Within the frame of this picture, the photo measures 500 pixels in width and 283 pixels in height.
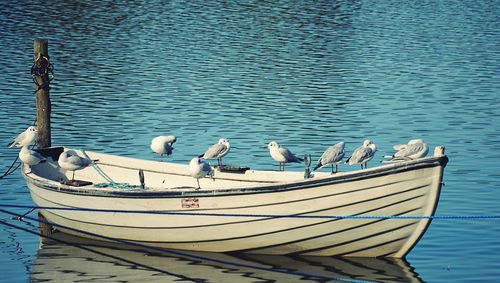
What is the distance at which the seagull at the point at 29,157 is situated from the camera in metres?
25.9

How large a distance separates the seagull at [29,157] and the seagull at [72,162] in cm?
65

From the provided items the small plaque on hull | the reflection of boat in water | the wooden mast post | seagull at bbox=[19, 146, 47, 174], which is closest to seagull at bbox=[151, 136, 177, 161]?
the wooden mast post

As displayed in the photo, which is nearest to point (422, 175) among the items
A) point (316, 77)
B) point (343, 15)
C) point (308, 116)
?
point (308, 116)

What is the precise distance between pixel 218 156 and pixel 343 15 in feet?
138

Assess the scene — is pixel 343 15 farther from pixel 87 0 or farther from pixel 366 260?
pixel 366 260

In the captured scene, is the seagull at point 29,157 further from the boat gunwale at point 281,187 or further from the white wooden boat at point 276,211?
the boat gunwale at point 281,187

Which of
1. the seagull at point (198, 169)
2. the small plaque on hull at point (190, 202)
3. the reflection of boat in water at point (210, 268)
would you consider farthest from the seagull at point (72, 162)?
the small plaque on hull at point (190, 202)

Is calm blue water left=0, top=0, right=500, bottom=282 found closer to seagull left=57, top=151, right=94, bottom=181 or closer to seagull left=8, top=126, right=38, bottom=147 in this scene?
seagull left=8, top=126, right=38, bottom=147

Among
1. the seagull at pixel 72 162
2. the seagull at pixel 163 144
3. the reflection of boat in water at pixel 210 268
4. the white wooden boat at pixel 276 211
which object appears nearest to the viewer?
the white wooden boat at pixel 276 211

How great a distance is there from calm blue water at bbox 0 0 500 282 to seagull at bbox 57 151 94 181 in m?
1.53

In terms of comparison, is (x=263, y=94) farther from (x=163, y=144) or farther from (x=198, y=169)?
(x=198, y=169)

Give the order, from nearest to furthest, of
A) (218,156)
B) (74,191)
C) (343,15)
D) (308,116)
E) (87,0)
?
(74,191)
(218,156)
(308,116)
(343,15)
(87,0)

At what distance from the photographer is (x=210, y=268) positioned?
76.5 ft

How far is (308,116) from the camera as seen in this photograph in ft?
128
